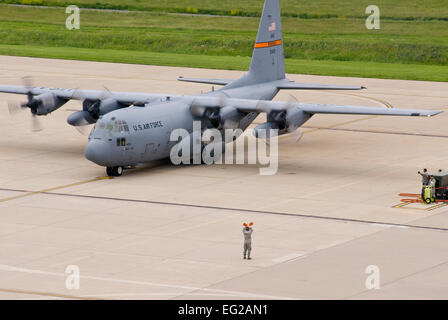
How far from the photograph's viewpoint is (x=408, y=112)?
41062mm

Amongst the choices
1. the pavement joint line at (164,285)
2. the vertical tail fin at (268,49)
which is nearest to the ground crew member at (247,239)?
the pavement joint line at (164,285)

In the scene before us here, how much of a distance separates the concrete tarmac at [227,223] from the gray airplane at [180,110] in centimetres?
138

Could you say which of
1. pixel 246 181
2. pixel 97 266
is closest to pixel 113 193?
pixel 246 181

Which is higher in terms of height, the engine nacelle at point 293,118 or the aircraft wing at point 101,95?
the aircraft wing at point 101,95

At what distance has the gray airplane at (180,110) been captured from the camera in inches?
1571

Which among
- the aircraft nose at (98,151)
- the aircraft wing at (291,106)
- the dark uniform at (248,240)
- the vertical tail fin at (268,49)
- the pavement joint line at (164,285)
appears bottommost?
the pavement joint line at (164,285)

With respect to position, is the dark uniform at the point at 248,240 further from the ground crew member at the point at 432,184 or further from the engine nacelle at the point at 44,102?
the engine nacelle at the point at 44,102

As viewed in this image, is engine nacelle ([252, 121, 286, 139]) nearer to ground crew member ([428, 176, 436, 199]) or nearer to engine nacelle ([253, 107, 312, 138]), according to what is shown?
engine nacelle ([253, 107, 312, 138])

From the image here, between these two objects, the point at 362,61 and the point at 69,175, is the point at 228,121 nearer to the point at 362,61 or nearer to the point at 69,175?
the point at 69,175

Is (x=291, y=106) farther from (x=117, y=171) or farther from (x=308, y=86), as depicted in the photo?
(x=117, y=171)

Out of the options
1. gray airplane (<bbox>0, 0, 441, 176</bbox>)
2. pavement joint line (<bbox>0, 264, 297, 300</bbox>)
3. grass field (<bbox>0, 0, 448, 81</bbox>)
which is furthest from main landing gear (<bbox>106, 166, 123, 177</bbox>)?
grass field (<bbox>0, 0, 448, 81</bbox>)

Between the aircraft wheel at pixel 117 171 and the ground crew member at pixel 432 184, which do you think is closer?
the ground crew member at pixel 432 184

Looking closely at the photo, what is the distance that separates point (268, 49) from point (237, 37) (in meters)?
48.7

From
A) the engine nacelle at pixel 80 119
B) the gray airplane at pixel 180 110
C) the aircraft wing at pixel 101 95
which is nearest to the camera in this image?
the gray airplane at pixel 180 110
